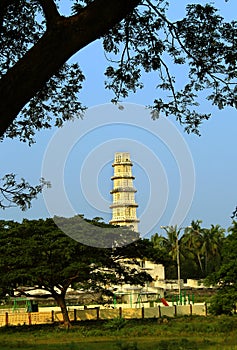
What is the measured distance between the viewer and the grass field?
60.5 feet

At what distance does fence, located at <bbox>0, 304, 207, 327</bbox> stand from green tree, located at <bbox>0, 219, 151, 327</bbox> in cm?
182

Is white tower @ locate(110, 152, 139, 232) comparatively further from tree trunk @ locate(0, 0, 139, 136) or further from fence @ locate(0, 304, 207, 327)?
tree trunk @ locate(0, 0, 139, 136)

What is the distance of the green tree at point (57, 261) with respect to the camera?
23359 mm

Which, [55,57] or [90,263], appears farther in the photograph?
[90,263]

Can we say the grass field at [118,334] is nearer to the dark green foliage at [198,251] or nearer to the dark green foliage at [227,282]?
the dark green foliage at [227,282]

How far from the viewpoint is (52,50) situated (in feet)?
14.0

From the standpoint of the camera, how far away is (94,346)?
1792 centimetres

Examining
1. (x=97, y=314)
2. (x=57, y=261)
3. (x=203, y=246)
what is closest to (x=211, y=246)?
(x=203, y=246)

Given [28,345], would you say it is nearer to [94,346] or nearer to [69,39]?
[94,346]

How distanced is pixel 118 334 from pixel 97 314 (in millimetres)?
5584

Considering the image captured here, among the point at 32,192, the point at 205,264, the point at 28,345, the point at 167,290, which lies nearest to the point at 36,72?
the point at 32,192

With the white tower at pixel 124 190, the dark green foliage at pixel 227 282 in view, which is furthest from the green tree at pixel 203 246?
the dark green foliage at pixel 227 282

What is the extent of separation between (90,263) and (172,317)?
5.81 meters

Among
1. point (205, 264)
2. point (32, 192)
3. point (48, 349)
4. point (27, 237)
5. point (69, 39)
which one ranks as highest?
point (205, 264)
